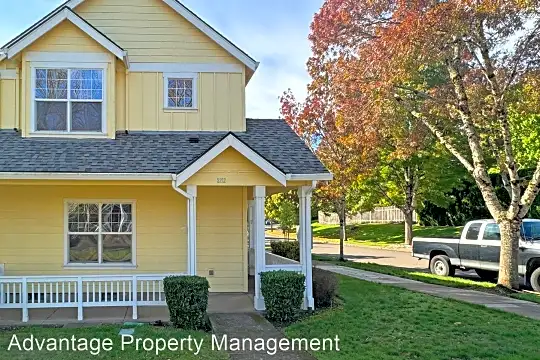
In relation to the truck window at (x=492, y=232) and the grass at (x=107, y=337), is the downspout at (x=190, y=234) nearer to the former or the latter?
the grass at (x=107, y=337)

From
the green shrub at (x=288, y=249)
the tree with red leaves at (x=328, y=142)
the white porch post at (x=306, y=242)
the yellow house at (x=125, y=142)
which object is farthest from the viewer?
the tree with red leaves at (x=328, y=142)

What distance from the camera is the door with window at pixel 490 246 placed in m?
16.0

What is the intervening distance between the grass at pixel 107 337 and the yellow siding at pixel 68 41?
6748mm

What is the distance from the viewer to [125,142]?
12711 millimetres

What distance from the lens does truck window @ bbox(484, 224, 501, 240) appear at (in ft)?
53.1

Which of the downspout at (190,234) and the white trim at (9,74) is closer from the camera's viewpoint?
the downspout at (190,234)

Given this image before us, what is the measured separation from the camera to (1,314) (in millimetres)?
10914

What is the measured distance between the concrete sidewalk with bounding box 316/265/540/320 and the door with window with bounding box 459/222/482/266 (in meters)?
2.06

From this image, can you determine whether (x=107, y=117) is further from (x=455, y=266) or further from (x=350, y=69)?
(x=455, y=266)

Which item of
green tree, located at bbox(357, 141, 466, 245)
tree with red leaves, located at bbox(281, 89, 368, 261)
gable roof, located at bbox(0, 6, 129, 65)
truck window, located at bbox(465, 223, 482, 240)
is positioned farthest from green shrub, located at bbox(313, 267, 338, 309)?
green tree, located at bbox(357, 141, 466, 245)

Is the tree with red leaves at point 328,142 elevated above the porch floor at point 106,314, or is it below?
above

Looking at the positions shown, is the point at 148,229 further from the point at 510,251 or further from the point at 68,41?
the point at 510,251

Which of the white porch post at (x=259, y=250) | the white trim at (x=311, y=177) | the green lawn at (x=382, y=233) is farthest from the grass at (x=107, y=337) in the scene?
the green lawn at (x=382, y=233)

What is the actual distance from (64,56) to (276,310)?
7.90 metres
